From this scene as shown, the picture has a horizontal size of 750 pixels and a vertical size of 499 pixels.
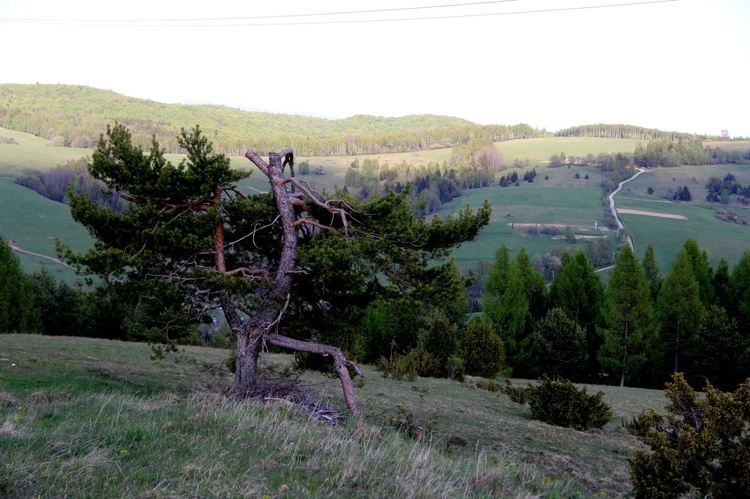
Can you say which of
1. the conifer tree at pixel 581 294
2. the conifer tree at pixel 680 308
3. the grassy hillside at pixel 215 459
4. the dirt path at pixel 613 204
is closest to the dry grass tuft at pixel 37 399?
the grassy hillside at pixel 215 459

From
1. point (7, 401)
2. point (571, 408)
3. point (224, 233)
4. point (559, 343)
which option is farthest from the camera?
point (559, 343)

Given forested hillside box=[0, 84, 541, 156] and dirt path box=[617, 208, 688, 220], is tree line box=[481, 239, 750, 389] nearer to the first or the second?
dirt path box=[617, 208, 688, 220]

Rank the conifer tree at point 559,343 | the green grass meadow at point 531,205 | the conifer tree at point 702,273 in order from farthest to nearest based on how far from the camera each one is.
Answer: the green grass meadow at point 531,205 < the conifer tree at point 702,273 < the conifer tree at point 559,343

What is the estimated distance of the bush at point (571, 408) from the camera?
663 inches

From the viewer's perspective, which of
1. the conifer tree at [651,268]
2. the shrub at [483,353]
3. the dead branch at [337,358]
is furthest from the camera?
the conifer tree at [651,268]

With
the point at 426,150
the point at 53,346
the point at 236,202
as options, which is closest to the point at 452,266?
the point at 236,202

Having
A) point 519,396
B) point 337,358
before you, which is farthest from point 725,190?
point 337,358

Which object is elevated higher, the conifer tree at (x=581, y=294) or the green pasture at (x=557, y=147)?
the green pasture at (x=557, y=147)

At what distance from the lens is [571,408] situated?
1684cm

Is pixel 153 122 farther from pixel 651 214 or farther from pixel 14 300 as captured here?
pixel 14 300

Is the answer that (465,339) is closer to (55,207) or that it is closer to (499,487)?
(499,487)

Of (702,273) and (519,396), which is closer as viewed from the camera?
(519,396)

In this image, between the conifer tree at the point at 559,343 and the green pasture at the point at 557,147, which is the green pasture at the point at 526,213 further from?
the conifer tree at the point at 559,343

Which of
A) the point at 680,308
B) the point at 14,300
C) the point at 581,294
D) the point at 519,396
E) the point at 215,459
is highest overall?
the point at 215,459
